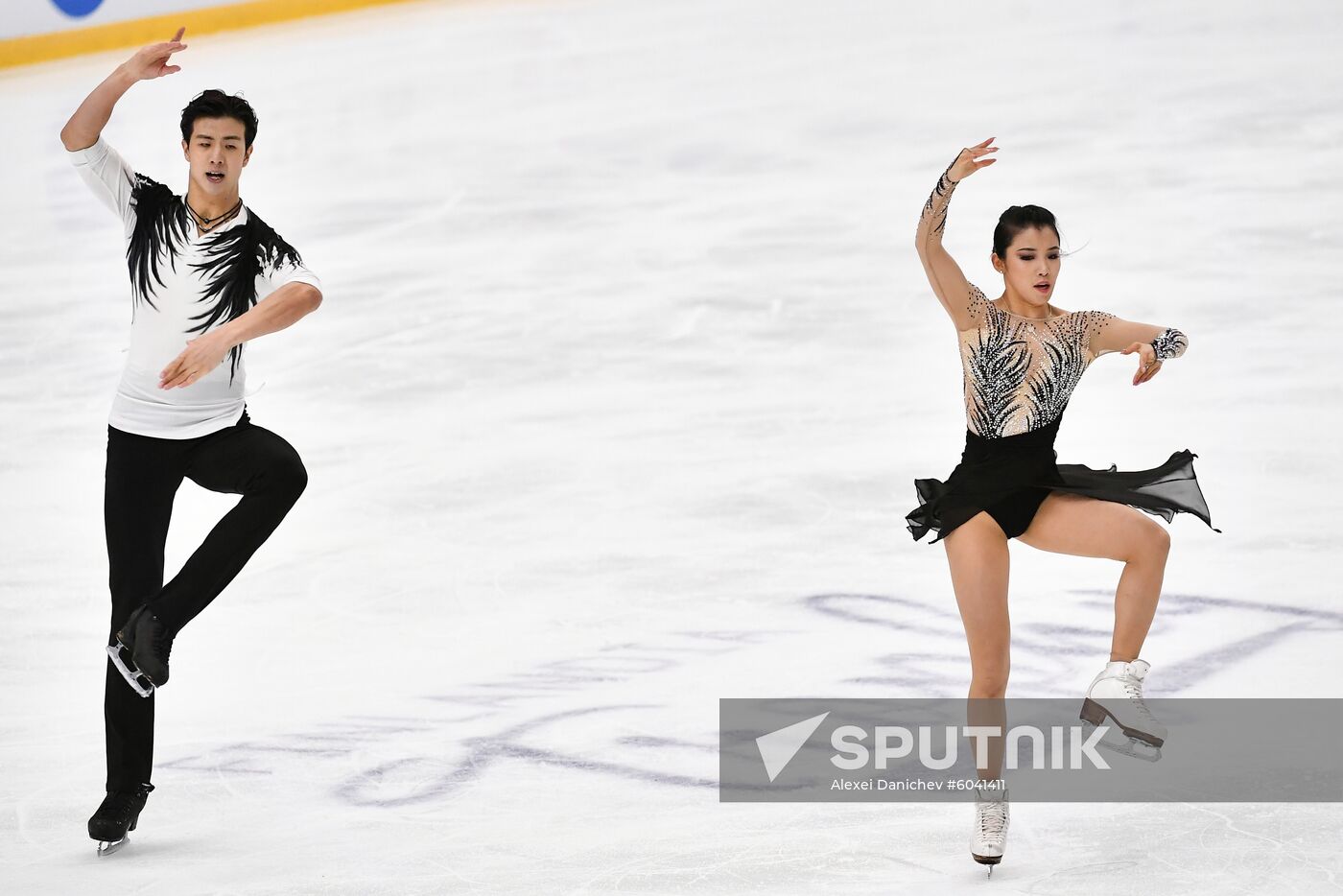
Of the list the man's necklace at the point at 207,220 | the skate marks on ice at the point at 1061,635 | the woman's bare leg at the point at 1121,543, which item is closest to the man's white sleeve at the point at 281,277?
the man's necklace at the point at 207,220

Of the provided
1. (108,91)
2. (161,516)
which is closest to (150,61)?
(108,91)

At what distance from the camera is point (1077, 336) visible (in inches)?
148

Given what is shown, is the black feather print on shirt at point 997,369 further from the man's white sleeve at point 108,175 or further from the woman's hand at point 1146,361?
the man's white sleeve at point 108,175

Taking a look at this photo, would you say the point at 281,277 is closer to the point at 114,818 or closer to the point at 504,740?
the point at 114,818

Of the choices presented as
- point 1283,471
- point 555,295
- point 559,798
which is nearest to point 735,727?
point 559,798

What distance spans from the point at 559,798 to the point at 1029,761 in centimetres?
112

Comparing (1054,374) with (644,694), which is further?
(644,694)

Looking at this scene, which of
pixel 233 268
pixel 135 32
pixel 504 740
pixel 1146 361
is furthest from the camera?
pixel 135 32

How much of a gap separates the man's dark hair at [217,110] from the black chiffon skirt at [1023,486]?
5.21 ft

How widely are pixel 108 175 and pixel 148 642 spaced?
1.00 metres

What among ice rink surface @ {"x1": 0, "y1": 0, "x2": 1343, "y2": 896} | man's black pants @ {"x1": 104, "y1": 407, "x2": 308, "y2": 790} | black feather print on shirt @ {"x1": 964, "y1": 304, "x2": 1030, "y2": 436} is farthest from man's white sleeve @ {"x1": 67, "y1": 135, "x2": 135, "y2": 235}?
black feather print on shirt @ {"x1": 964, "y1": 304, "x2": 1030, "y2": 436}

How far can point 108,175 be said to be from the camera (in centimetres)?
395

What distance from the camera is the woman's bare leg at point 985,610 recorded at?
3646mm

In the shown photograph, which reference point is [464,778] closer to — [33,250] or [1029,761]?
[1029,761]
